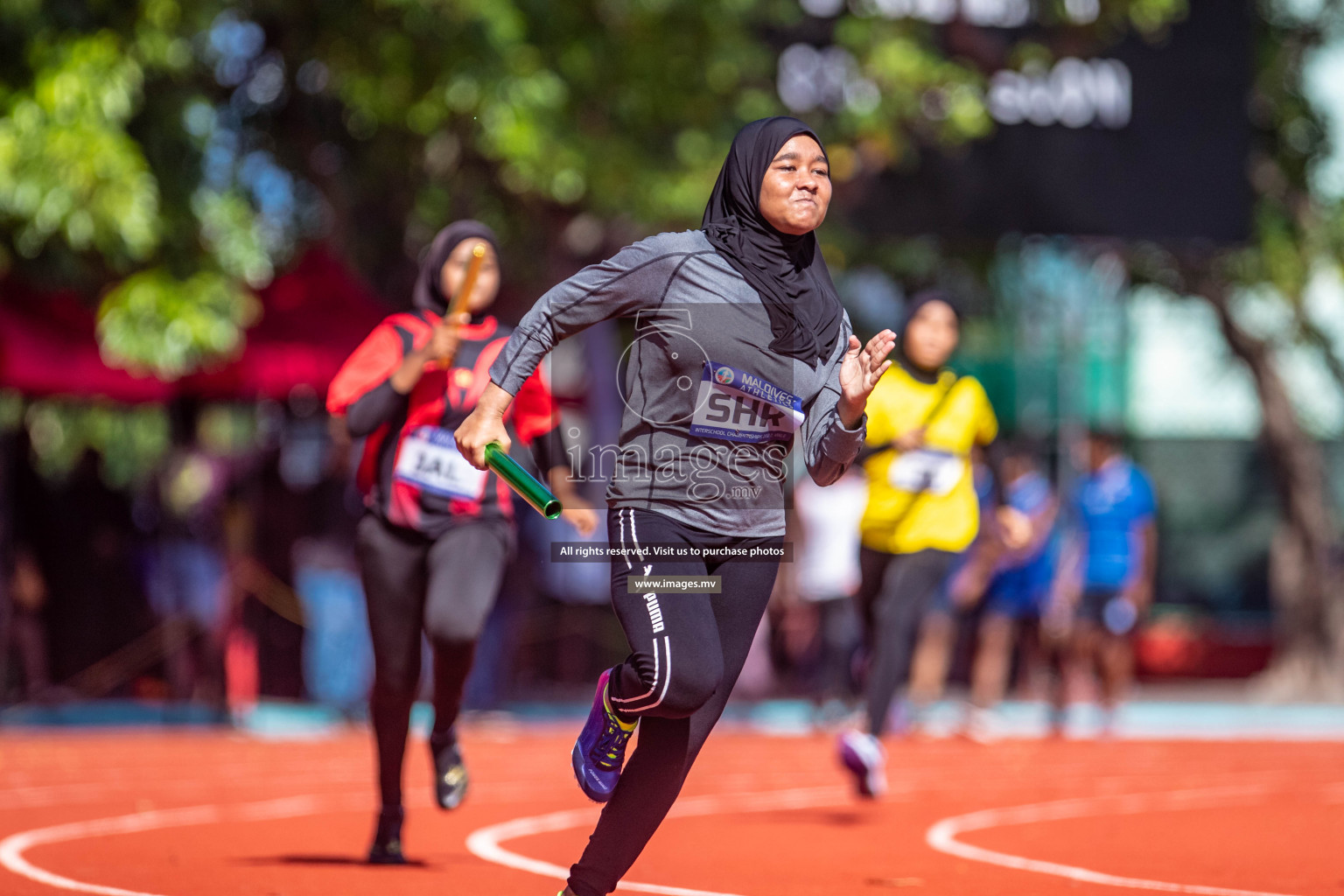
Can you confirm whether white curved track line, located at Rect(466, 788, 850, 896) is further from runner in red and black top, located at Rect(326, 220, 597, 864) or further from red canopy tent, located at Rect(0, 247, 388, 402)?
red canopy tent, located at Rect(0, 247, 388, 402)

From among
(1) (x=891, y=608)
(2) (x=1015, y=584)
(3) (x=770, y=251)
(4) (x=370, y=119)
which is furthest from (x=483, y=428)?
(2) (x=1015, y=584)

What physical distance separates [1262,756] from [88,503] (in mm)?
9092

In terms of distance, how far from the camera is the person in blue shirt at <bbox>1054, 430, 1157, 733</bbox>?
48.5 feet


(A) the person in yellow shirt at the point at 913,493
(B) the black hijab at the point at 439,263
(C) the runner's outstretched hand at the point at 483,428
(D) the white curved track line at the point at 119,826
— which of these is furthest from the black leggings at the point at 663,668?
(A) the person in yellow shirt at the point at 913,493

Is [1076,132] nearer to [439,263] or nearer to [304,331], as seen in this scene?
[304,331]

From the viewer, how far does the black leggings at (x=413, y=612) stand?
21.7 feet

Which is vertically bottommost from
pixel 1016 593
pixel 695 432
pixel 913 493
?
pixel 1016 593

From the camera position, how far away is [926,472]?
929cm

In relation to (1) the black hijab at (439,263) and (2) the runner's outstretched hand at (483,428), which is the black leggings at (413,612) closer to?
(1) the black hijab at (439,263)

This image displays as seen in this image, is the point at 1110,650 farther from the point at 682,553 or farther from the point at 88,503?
the point at 682,553

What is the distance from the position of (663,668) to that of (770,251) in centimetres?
112

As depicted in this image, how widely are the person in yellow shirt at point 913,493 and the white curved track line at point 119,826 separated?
276 cm

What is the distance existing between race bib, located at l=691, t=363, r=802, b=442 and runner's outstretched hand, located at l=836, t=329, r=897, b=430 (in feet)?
0.91

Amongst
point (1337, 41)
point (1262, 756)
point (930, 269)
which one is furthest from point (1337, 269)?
point (1262, 756)
